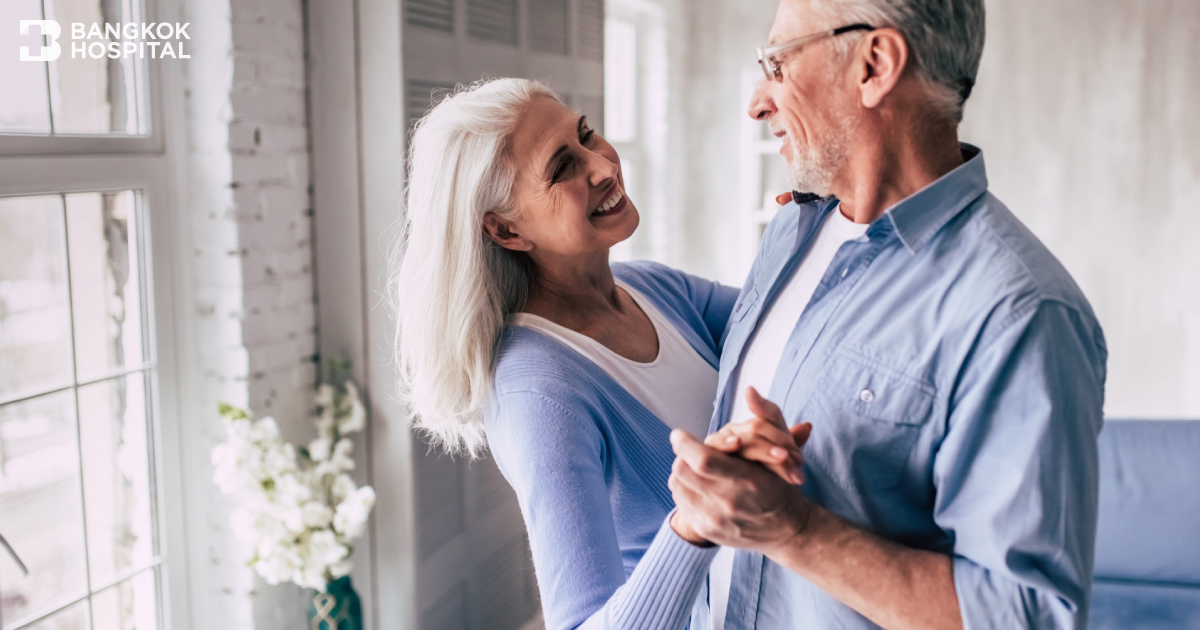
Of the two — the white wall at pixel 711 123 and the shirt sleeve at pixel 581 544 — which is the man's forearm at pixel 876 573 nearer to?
the shirt sleeve at pixel 581 544

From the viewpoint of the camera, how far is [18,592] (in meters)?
1.94

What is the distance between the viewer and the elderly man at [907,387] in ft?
3.22

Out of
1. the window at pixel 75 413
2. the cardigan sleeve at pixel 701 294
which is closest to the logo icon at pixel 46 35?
the window at pixel 75 413

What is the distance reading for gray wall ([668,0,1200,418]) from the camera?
4539 millimetres

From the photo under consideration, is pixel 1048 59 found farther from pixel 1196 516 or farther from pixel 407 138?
pixel 407 138

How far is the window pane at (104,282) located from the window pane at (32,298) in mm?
37

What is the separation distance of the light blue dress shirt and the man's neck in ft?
0.15

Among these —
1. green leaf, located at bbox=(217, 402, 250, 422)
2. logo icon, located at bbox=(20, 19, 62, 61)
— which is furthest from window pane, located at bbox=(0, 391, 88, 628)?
logo icon, located at bbox=(20, 19, 62, 61)

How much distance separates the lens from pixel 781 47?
122 centimetres

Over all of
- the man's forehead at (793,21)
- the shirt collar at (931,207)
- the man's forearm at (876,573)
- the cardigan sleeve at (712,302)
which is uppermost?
the man's forehead at (793,21)

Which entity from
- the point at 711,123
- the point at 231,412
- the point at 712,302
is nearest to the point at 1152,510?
the point at 712,302

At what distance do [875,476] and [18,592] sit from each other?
182 centimetres

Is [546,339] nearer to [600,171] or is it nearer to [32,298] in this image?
[600,171]

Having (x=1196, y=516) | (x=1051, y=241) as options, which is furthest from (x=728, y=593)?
(x=1051, y=241)
